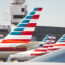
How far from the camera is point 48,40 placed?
105ft

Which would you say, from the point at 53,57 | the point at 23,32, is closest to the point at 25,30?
the point at 23,32

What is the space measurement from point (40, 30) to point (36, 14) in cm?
7863

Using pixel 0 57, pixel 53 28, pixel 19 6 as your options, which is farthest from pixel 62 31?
pixel 0 57

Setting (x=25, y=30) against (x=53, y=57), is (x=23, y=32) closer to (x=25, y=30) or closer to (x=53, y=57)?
(x=25, y=30)

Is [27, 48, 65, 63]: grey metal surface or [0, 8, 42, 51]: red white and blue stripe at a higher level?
[27, 48, 65, 63]: grey metal surface

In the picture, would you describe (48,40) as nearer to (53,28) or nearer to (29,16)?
(29,16)

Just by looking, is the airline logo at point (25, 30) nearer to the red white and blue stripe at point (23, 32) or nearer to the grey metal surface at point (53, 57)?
the red white and blue stripe at point (23, 32)

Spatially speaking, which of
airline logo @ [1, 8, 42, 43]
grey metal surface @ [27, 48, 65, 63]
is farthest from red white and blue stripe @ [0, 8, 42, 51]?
grey metal surface @ [27, 48, 65, 63]

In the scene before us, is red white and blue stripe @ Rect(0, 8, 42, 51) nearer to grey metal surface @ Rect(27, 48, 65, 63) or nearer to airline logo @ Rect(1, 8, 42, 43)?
airline logo @ Rect(1, 8, 42, 43)

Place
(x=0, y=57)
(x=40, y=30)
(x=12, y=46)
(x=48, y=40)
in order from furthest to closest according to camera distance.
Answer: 1. (x=40, y=30)
2. (x=48, y=40)
3. (x=0, y=57)
4. (x=12, y=46)

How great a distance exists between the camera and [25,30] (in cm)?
1886

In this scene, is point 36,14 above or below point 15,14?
above

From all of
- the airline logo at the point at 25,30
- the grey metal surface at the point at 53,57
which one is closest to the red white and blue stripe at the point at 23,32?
the airline logo at the point at 25,30

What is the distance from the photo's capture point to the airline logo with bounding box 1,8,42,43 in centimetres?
1869
